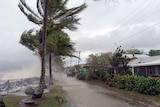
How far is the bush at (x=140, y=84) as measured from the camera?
16.7m

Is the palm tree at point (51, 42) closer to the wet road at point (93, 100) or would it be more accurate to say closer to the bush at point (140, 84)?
the wet road at point (93, 100)

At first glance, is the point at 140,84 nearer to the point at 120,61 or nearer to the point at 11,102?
the point at 120,61

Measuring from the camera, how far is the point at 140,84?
18.4m

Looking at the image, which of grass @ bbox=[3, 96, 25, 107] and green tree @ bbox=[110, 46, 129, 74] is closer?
grass @ bbox=[3, 96, 25, 107]

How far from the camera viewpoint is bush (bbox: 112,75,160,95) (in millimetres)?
16695

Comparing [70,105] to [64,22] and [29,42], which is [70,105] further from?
[29,42]

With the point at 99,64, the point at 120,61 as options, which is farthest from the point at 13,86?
the point at 99,64

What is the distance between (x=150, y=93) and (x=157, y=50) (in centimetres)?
4772

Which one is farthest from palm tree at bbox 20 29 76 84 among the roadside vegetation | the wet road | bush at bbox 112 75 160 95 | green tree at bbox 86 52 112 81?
green tree at bbox 86 52 112 81

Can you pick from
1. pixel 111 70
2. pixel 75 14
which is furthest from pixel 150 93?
pixel 111 70

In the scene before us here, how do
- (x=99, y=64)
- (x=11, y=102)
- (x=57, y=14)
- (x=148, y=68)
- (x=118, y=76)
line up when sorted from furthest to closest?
(x=99, y=64)
(x=148, y=68)
(x=118, y=76)
(x=57, y=14)
(x=11, y=102)

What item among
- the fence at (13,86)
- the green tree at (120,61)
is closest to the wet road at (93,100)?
the fence at (13,86)

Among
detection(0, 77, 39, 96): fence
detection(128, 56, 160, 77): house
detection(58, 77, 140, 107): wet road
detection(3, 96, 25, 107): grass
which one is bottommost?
detection(58, 77, 140, 107): wet road

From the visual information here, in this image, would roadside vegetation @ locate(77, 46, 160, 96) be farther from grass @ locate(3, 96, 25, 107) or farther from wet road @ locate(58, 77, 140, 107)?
grass @ locate(3, 96, 25, 107)
